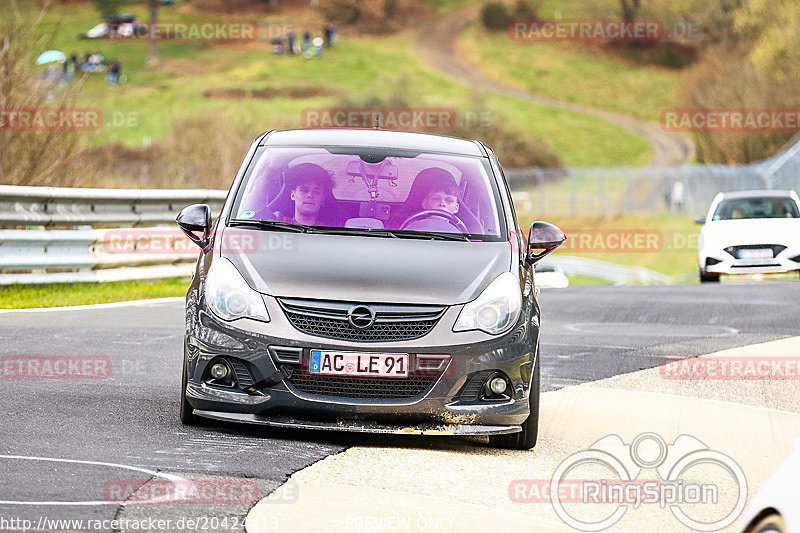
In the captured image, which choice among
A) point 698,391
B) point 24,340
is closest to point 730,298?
Answer: point 698,391

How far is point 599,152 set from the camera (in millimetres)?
98125

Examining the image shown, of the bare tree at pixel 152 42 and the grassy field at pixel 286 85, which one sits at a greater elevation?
the bare tree at pixel 152 42

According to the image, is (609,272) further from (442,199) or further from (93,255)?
(442,199)

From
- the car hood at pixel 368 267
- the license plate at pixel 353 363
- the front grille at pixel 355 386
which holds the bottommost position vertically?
the front grille at pixel 355 386

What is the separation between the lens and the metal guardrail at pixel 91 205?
50.0 feet

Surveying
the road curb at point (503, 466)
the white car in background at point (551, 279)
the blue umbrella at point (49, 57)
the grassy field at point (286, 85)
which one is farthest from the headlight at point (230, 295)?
the grassy field at point (286, 85)

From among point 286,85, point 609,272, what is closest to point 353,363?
point 609,272

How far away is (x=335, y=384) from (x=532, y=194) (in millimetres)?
52143

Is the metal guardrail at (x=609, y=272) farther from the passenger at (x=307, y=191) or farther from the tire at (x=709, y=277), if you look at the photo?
the passenger at (x=307, y=191)

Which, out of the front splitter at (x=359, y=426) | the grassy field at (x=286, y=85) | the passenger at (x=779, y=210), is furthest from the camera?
the grassy field at (x=286, y=85)

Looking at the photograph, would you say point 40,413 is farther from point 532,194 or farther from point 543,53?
point 543,53

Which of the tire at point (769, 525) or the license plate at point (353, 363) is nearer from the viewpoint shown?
the tire at point (769, 525)

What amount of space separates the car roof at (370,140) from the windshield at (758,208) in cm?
1558

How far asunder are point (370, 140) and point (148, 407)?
2175 mm
